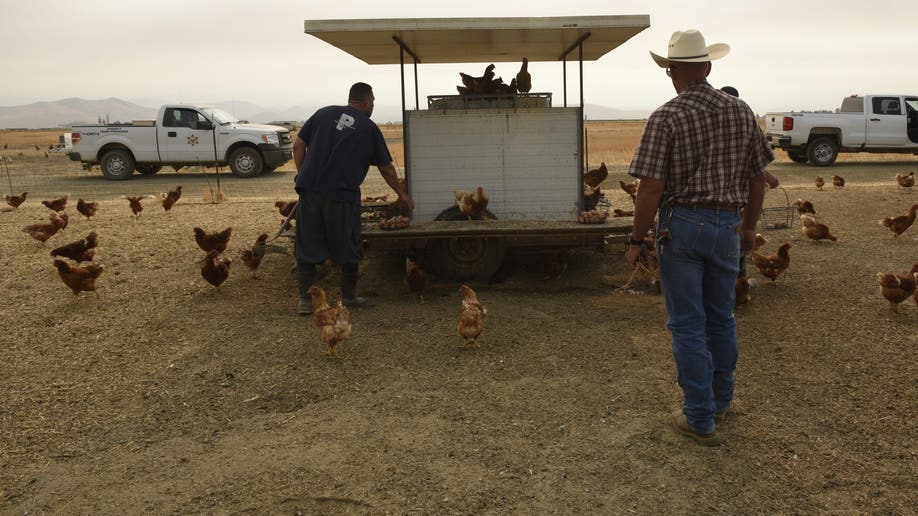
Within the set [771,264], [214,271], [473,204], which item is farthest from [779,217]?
[214,271]

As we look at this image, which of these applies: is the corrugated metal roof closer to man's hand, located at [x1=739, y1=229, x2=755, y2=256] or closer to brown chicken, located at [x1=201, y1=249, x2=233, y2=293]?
brown chicken, located at [x1=201, y1=249, x2=233, y2=293]

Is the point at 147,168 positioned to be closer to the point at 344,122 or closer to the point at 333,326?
the point at 344,122

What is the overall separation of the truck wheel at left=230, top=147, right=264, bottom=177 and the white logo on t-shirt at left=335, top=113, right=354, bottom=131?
15.9 m

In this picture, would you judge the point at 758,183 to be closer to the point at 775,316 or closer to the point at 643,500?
the point at 643,500

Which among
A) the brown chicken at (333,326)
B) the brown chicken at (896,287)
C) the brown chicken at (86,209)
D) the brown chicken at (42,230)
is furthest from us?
the brown chicken at (86,209)

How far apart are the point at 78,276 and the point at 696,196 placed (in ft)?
18.6

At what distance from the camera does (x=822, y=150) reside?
21625 millimetres

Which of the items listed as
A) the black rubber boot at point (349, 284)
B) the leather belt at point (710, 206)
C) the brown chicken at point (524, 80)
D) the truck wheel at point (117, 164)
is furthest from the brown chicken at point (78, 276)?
the truck wheel at point (117, 164)

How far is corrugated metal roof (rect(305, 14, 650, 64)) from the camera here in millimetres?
6586

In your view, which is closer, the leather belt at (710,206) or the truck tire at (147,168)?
the leather belt at (710,206)

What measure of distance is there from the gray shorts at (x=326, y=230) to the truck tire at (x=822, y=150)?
1926 centimetres

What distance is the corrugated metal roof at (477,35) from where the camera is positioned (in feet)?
21.6

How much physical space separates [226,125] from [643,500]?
20018mm

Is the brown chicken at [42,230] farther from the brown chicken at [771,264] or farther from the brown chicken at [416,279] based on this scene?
the brown chicken at [771,264]
